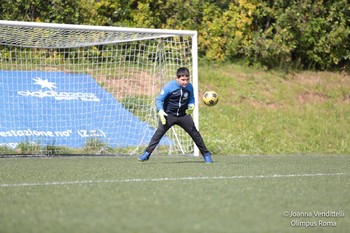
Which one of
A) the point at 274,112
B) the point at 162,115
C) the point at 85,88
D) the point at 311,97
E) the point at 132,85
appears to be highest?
the point at 162,115

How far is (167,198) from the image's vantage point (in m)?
5.89

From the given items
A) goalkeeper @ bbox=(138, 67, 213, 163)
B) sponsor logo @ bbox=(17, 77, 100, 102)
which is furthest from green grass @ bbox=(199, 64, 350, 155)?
goalkeeper @ bbox=(138, 67, 213, 163)

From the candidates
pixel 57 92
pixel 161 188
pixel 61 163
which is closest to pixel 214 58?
pixel 57 92

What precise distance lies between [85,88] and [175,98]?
4.83 m

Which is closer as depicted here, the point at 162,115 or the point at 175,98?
the point at 162,115

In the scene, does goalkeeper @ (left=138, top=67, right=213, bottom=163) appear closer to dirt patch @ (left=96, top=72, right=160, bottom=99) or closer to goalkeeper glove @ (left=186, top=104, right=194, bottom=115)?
goalkeeper glove @ (left=186, top=104, right=194, bottom=115)

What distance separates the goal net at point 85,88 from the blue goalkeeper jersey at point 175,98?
2471mm

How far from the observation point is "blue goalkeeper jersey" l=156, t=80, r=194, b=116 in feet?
33.5

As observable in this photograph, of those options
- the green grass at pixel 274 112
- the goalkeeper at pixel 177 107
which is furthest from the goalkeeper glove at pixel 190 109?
the green grass at pixel 274 112

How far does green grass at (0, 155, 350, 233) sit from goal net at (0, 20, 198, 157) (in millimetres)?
4324

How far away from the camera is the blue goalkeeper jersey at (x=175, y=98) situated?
10203mm

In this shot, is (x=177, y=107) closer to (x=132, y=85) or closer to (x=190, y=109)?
(x=190, y=109)

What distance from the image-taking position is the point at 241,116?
54.5 feet

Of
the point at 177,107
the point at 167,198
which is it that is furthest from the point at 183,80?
the point at 167,198
